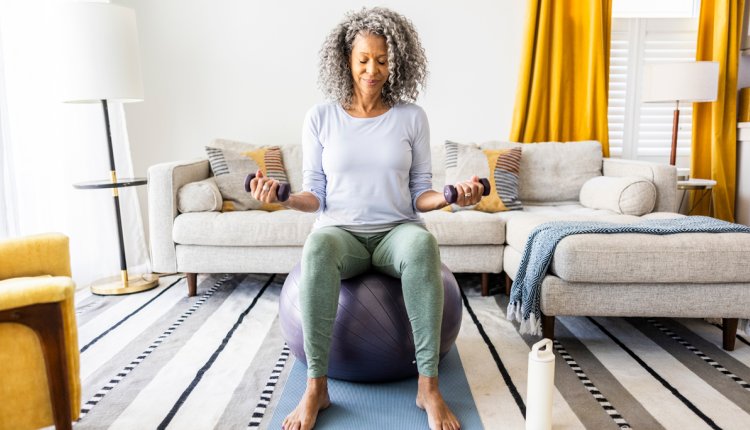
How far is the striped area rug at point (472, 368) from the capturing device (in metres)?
1.45

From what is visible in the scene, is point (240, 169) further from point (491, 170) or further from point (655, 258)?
point (655, 258)

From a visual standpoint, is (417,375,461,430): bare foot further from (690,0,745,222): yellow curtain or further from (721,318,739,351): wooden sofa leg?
(690,0,745,222): yellow curtain

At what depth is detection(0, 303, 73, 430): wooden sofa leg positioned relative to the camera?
1.19 metres

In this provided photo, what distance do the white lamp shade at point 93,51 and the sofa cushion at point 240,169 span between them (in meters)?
0.56

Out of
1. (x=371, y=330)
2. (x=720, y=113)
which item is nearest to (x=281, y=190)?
(x=371, y=330)

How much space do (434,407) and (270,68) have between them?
101 inches

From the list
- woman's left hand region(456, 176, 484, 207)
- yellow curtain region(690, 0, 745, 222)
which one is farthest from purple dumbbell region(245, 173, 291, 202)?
yellow curtain region(690, 0, 745, 222)

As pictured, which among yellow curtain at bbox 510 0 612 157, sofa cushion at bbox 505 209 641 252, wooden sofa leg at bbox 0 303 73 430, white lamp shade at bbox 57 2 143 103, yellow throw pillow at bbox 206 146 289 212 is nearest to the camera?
wooden sofa leg at bbox 0 303 73 430

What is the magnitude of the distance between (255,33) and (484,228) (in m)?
1.96

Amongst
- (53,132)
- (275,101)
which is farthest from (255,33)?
(53,132)

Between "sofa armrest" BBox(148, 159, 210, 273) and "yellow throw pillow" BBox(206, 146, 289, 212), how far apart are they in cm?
24

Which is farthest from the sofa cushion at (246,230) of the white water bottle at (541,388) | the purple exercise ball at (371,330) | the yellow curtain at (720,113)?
the yellow curtain at (720,113)

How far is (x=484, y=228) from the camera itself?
2416 millimetres

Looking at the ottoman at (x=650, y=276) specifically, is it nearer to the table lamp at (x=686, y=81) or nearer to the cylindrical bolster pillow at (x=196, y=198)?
the table lamp at (x=686, y=81)
